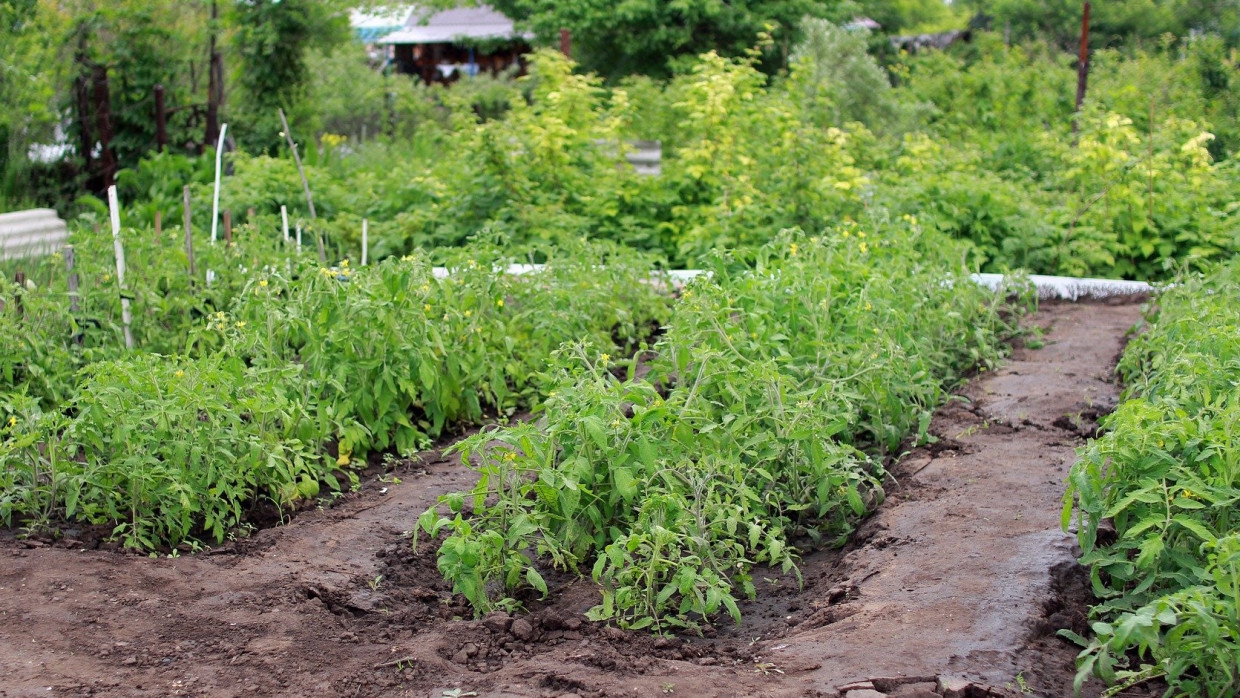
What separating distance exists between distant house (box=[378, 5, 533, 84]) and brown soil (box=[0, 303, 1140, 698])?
23927 millimetres

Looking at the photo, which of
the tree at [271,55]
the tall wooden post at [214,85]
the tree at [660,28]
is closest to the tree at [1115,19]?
the tree at [660,28]

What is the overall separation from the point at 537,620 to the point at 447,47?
104 ft

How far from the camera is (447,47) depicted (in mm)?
33562

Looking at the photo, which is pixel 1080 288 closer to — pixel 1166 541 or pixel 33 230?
pixel 1166 541

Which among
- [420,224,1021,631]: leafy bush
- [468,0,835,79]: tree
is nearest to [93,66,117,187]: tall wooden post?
[468,0,835,79]: tree

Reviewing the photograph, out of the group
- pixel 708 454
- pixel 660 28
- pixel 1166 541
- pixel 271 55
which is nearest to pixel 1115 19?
pixel 660 28

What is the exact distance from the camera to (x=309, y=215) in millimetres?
9719

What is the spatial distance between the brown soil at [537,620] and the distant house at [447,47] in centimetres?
2393

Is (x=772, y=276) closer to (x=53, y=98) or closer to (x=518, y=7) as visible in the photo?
(x=53, y=98)

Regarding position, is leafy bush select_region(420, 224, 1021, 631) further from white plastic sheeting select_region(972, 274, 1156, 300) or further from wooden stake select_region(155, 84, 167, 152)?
wooden stake select_region(155, 84, 167, 152)

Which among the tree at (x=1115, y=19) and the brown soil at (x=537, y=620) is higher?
the tree at (x=1115, y=19)

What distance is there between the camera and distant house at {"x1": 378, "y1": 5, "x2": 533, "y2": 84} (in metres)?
28.8

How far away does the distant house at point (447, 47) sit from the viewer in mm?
28781

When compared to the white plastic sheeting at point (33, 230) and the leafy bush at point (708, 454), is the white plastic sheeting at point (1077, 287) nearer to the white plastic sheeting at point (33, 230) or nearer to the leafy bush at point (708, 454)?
the leafy bush at point (708, 454)
